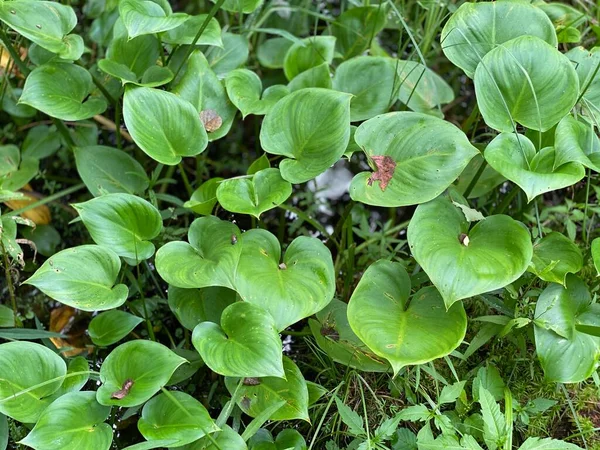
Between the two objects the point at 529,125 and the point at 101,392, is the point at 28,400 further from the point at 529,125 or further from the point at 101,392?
the point at 529,125

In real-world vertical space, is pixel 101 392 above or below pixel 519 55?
below

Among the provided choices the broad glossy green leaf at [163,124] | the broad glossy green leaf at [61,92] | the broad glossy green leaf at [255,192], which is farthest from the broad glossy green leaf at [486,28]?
the broad glossy green leaf at [61,92]

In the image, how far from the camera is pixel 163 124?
135cm

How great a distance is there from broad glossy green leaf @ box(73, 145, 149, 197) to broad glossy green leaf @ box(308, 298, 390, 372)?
57 centimetres

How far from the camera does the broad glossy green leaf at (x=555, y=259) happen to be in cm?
121

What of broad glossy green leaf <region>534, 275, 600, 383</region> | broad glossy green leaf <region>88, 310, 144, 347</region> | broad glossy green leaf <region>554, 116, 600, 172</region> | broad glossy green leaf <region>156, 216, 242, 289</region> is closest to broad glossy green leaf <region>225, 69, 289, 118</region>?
broad glossy green leaf <region>156, 216, 242, 289</region>

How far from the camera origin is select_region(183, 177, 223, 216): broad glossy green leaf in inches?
52.1

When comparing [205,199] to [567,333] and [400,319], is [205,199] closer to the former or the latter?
[400,319]

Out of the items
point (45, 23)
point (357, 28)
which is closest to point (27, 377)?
point (45, 23)

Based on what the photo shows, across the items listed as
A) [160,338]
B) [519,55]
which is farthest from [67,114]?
[519,55]

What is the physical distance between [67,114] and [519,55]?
38.4 inches

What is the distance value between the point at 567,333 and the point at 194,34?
41.1 inches

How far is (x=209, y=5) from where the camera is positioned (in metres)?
2.03

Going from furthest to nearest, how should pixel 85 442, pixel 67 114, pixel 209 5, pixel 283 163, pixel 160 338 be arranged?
1. pixel 209 5
2. pixel 160 338
3. pixel 67 114
4. pixel 283 163
5. pixel 85 442
